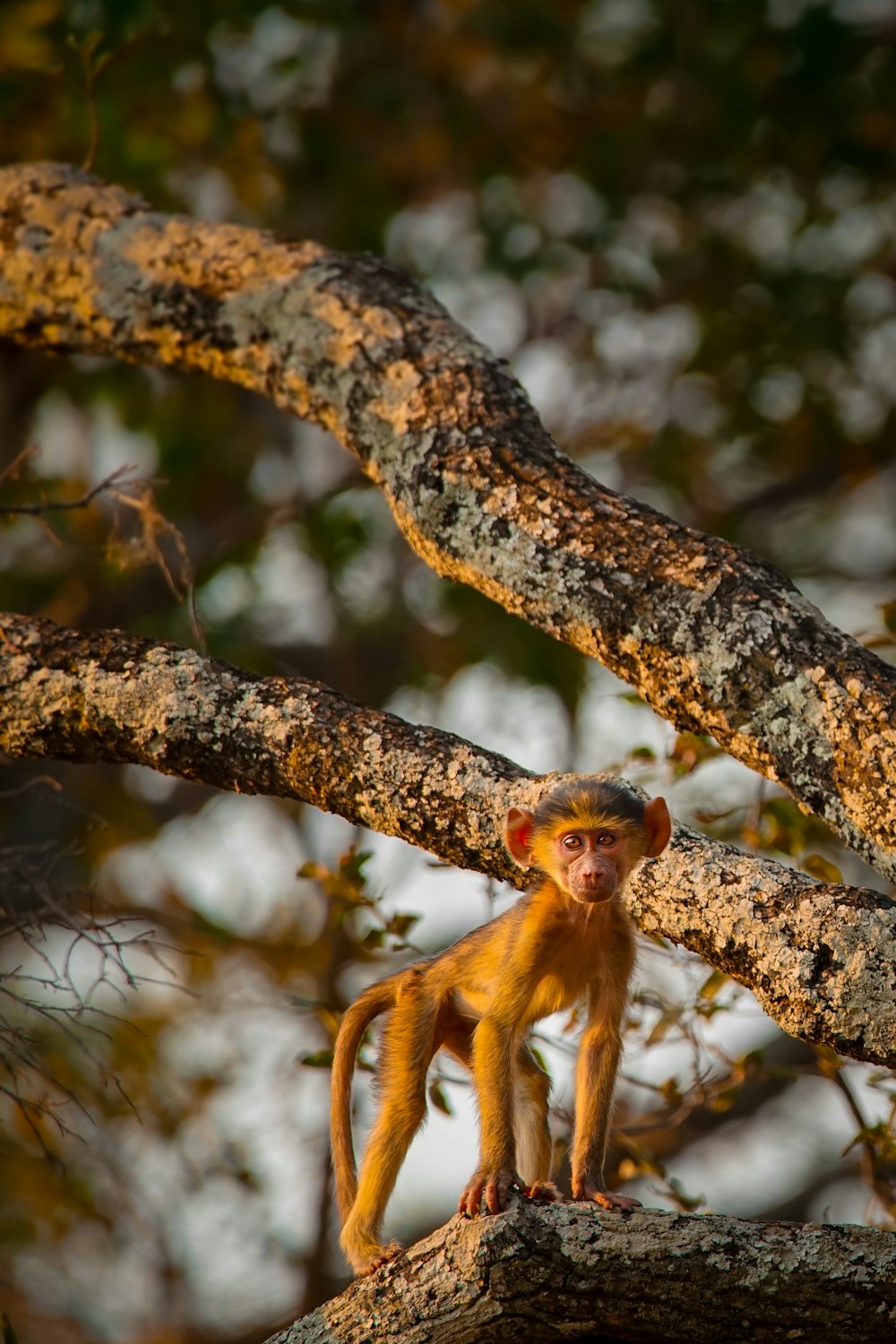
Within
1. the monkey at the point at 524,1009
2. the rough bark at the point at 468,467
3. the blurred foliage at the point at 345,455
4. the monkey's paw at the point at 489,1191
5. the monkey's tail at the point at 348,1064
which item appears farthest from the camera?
the blurred foliage at the point at 345,455

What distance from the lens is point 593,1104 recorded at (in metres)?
3.72

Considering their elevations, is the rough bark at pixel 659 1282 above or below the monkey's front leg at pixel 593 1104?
below

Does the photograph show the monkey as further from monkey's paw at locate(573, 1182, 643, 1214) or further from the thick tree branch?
the thick tree branch

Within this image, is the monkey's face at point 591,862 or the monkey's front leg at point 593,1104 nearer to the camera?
the monkey's front leg at point 593,1104

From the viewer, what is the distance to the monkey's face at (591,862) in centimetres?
367

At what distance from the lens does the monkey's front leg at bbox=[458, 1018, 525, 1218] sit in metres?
3.19

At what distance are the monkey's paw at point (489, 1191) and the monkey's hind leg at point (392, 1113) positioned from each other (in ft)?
1.36

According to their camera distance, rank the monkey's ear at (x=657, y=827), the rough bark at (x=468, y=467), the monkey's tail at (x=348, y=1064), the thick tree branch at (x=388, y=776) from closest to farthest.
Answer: the thick tree branch at (x=388, y=776) → the rough bark at (x=468, y=467) → the monkey's ear at (x=657, y=827) → the monkey's tail at (x=348, y=1064)

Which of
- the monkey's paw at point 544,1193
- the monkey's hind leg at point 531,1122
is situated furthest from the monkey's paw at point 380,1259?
the monkey's hind leg at point 531,1122

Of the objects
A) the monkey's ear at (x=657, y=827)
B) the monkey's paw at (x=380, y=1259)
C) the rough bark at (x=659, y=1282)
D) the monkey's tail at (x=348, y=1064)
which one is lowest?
the rough bark at (x=659, y=1282)

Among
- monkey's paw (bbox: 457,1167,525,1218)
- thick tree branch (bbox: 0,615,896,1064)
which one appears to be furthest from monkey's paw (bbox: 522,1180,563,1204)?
thick tree branch (bbox: 0,615,896,1064)

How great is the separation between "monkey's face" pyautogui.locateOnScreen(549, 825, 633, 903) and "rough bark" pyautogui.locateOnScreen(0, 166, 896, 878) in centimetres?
66

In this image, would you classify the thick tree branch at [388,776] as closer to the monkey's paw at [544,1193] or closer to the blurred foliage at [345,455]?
the monkey's paw at [544,1193]

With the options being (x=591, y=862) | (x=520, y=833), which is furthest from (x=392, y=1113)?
(x=520, y=833)
